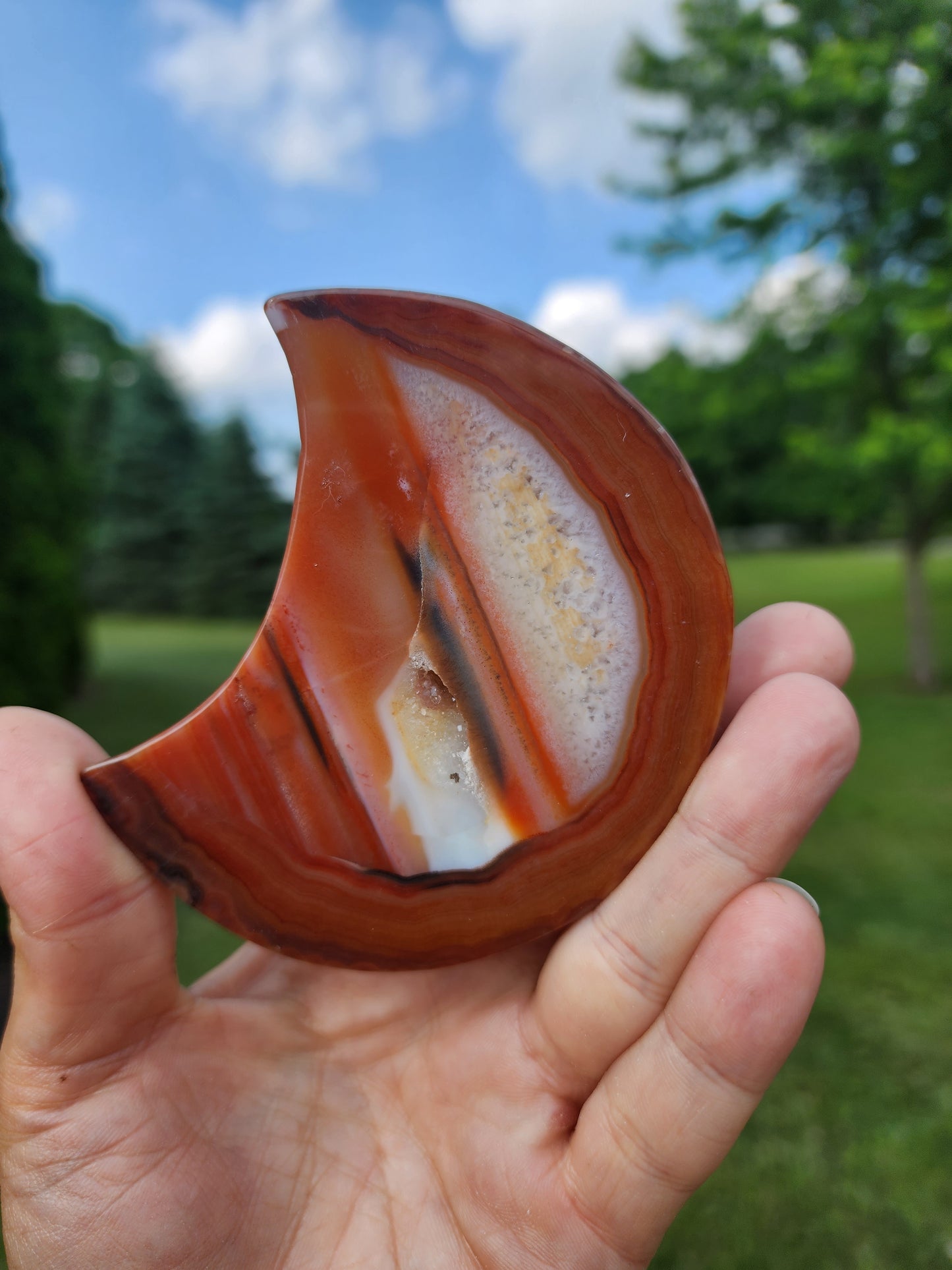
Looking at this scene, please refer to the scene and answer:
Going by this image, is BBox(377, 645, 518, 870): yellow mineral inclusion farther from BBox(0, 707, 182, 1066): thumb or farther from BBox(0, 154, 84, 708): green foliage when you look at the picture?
BBox(0, 154, 84, 708): green foliage

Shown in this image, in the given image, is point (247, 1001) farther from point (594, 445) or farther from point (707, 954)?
point (594, 445)

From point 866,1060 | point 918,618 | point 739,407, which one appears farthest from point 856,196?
point 866,1060

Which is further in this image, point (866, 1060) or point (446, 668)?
point (866, 1060)

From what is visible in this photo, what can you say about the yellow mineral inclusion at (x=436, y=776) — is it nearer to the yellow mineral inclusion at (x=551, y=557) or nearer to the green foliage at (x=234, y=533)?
the yellow mineral inclusion at (x=551, y=557)

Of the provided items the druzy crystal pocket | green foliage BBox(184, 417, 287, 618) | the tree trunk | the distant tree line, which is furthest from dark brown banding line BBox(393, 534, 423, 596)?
green foliage BBox(184, 417, 287, 618)

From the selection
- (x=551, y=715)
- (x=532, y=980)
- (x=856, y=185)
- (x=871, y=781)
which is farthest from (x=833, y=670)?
(x=856, y=185)

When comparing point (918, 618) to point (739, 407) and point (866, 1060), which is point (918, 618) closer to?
point (739, 407)

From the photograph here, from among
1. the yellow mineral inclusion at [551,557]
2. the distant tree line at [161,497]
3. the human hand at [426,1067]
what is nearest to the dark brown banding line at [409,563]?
the yellow mineral inclusion at [551,557]
